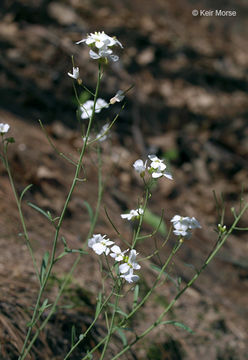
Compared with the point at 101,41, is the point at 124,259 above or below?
below

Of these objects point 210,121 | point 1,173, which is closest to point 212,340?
point 1,173

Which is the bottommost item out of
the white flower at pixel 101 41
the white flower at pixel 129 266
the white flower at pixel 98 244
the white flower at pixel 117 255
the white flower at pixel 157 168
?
the white flower at pixel 129 266

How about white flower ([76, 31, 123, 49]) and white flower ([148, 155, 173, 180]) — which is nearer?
white flower ([76, 31, 123, 49])

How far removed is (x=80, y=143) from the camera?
14.9ft

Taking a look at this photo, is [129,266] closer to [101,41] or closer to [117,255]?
[117,255]

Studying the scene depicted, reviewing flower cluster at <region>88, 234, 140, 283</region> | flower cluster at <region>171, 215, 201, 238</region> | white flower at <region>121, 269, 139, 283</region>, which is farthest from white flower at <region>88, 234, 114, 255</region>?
flower cluster at <region>171, 215, 201, 238</region>

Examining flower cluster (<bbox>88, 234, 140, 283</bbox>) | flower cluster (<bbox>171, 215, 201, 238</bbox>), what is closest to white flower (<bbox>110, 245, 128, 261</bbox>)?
flower cluster (<bbox>88, 234, 140, 283</bbox>)

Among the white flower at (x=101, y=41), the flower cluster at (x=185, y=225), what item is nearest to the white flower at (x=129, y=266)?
the flower cluster at (x=185, y=225)

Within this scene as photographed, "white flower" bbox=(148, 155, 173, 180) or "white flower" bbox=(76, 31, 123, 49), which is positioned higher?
"white flower" bbox=(76, 31, 123, 49)

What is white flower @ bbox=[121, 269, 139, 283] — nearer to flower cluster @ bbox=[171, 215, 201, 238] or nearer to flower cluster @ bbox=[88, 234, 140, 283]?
flower cluster @ bbox=[88, 234, 140, 283]

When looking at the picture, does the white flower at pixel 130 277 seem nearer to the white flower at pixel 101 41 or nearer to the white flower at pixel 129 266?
the white flower at pixel 129 266

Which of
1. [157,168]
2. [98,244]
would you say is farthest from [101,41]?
[98,244]


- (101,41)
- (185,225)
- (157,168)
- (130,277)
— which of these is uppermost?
(101,41)

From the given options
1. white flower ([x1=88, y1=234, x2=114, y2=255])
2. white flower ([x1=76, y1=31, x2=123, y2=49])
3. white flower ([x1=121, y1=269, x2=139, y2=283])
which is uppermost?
white flower ([x1=76, y1=31, x2=123, y2=49])
